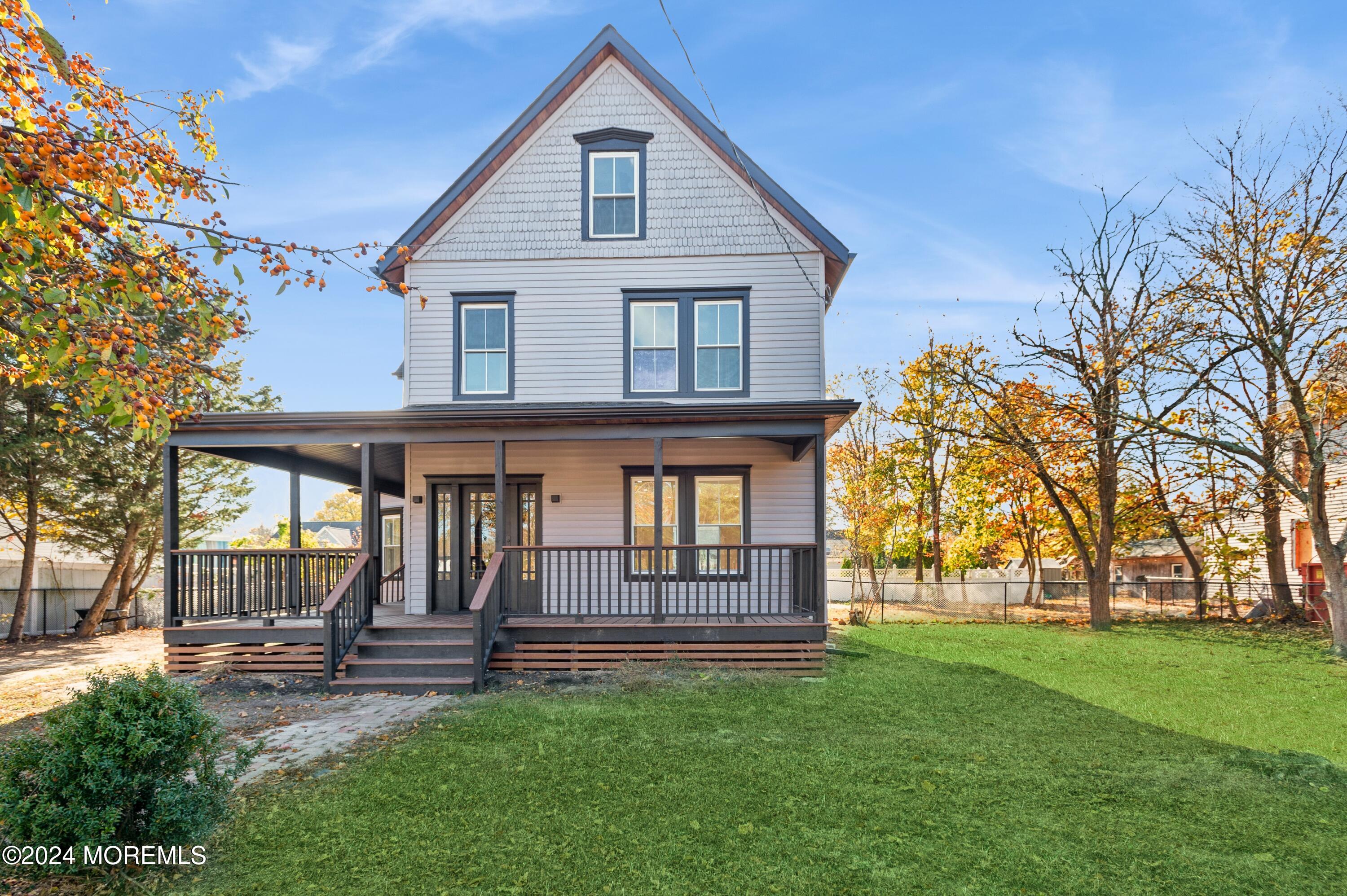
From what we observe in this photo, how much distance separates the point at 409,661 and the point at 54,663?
7.68 meters

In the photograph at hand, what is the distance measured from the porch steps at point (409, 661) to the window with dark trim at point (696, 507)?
3.39m

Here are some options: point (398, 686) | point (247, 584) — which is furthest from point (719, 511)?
point (247, 584)

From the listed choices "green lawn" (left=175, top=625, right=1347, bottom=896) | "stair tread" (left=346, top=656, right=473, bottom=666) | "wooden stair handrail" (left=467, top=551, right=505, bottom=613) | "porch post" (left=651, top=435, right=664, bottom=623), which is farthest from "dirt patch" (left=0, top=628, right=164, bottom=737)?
"porch post" (left=651, top=435, right=664, bottom=623)

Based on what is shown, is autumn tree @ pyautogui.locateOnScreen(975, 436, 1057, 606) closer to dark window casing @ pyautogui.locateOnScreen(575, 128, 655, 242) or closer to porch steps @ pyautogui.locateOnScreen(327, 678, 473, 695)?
dark window casing @ pyautogui.locateOnScreen(575, 128, 655, 242)

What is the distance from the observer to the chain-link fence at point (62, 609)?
16109 millimetres

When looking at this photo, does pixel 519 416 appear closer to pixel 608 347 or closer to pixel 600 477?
pixel 600 477

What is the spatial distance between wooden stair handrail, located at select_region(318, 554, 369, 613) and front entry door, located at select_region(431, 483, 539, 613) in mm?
2137

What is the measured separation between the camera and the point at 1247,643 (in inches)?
550

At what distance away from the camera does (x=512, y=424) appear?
34.4ft

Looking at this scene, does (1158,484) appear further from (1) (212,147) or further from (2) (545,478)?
(1) (212,147)

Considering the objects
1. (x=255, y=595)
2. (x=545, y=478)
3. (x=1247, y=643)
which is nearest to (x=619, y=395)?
(x=545, y=478)

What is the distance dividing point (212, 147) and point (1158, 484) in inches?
768

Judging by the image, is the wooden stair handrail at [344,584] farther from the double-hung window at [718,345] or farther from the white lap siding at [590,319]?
the double-hung window at [718,345]

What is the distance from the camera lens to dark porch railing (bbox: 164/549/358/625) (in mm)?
10430
